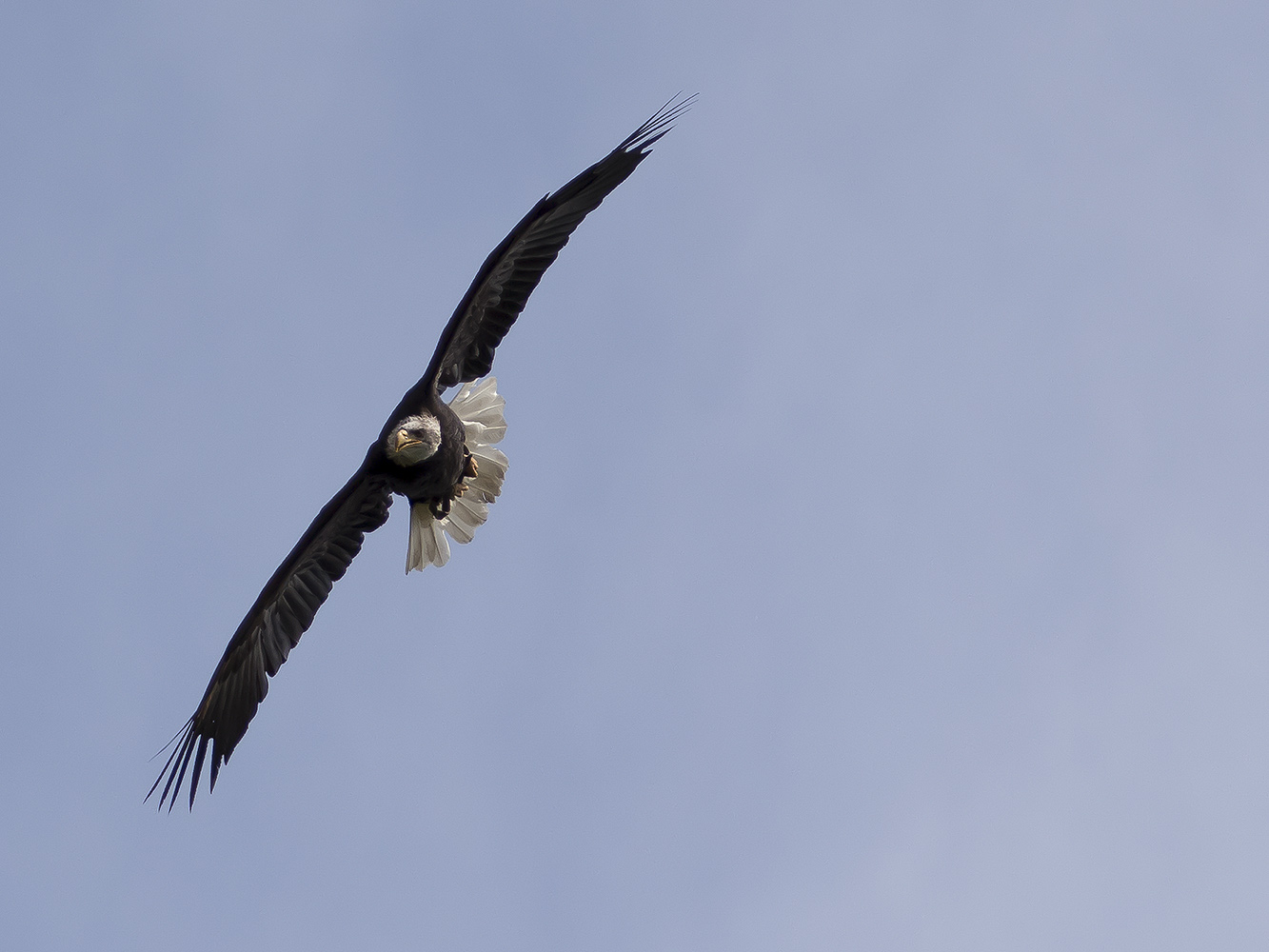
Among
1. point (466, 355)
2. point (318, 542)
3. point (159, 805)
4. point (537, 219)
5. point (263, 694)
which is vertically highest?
point (537, 219)

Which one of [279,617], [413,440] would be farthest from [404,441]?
[279,617]

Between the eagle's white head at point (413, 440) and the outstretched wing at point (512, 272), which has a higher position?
the outstretched wing at point (512, 272)

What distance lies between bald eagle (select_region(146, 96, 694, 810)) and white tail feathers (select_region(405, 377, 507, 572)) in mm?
378

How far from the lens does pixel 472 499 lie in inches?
435

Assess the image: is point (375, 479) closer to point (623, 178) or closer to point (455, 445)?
point (455, 445)

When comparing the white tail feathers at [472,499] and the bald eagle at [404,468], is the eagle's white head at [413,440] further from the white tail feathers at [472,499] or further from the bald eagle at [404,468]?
the white tail feathers at [472,499]

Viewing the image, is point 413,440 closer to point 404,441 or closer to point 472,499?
point 404,441

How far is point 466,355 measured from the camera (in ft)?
32.9

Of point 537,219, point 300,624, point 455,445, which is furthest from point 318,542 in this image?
point 537,219

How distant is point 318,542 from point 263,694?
3.61ft

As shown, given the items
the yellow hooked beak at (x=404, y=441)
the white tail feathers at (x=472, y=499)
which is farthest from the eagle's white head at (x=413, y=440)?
the white tail feathers at (x=472, y=499)

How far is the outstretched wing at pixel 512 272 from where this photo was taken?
950 cm

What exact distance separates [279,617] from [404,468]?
4.72 feet

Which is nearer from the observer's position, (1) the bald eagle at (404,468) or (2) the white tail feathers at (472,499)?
(1) the bald eagle at (404,468)
